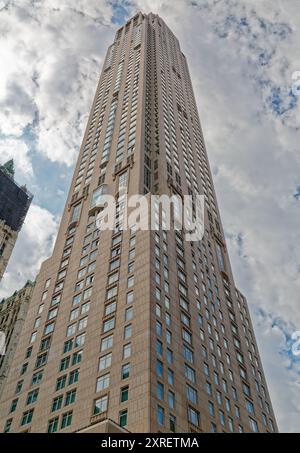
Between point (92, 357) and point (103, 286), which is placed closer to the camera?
point (92, 357)

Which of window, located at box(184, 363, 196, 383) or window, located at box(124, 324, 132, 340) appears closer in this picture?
window, located at box(124, 324, 132, 340)

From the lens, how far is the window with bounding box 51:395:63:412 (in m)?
51.4

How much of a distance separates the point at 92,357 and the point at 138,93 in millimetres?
70030

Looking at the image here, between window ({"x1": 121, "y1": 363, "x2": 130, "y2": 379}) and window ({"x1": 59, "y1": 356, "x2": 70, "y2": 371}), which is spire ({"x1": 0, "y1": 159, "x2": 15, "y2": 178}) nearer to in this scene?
window ({"x1": 59, "y1": 356, "x2": 70, "y2": 371})

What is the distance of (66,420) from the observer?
161ft

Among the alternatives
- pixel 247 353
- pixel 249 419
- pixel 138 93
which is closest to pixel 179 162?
pixel 138 93

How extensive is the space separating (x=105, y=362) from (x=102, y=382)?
102 inches

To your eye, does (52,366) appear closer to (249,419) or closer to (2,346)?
→ (249,419)

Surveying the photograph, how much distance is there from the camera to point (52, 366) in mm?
57562

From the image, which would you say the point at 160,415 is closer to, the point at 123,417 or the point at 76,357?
the point at 123,417

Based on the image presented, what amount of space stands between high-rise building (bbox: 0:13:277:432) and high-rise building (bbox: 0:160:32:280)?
145 ft

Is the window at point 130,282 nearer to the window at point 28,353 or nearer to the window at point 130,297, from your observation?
the window at point 130,297

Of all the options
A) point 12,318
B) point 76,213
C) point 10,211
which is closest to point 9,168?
point 10,211

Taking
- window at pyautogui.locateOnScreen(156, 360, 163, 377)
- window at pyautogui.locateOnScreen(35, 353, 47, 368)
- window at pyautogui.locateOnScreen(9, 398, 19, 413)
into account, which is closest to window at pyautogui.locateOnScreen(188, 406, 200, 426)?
window at pyautogui.locateOnScreen(156, 360, 163, 377)
